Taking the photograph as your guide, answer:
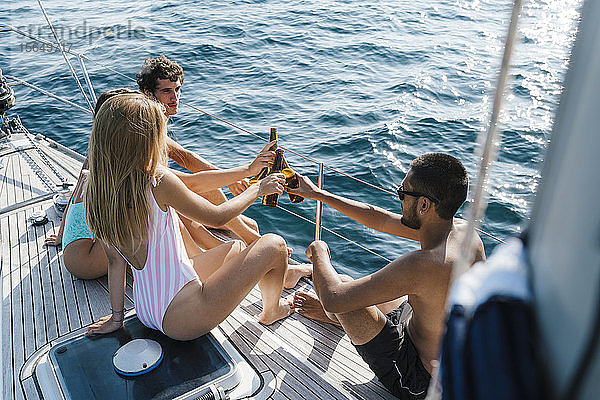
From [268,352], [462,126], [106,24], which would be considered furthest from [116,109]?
[106,24]

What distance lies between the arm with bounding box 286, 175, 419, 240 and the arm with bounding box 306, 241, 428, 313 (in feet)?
1.45

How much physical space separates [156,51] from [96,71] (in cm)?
113

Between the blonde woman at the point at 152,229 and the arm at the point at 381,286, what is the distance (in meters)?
0.33

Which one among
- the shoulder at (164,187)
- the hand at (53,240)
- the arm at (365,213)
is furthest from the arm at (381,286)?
the hand at (53,240)

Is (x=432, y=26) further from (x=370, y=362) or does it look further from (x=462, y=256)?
(x=462, y=256)

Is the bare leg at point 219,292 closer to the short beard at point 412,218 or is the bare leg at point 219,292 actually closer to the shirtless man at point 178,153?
the short beard at point 412,218

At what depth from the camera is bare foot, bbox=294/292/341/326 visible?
93.7 inches

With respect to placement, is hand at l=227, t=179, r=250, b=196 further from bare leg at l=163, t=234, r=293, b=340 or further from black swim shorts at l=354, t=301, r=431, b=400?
black swim shorts at l=354, t=301, r=431, b=400

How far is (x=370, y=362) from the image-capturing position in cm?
188

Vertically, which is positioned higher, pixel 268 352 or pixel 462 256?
pixel 462 256

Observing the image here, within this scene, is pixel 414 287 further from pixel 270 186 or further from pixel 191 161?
pixel 191 161

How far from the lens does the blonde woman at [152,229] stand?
6.00ft

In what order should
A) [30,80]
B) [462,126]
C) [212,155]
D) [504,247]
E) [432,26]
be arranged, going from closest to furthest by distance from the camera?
1. [504,247]
2. [212,155]
3. [462,126]
4. [30,80]
5. [432,26]

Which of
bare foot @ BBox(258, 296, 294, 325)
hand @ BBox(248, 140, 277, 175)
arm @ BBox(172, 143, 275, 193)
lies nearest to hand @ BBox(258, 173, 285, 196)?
hand @ BBox(248, 140, 277, 175)
